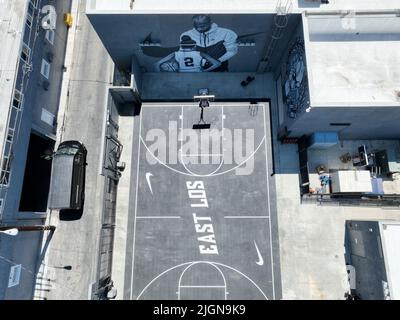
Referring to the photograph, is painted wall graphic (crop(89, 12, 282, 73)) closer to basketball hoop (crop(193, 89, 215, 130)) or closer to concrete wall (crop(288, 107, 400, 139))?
basketball hoop (crop(193, 89, 215, 130))

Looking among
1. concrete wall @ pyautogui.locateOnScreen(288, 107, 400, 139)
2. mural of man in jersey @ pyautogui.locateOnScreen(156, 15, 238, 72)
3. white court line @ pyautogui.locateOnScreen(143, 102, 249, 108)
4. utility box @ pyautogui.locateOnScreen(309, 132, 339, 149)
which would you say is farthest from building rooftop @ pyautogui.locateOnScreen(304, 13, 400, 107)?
white court line @ pyautogui.locateOnScreen(143, 102, 249, 108)

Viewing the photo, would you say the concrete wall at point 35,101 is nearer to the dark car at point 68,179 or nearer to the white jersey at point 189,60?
the dark car at point 68,179

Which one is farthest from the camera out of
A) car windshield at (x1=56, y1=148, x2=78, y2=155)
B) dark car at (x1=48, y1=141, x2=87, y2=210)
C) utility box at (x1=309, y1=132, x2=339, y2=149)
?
utility box at (x1=309, y1=132, x2=339, y2=149)

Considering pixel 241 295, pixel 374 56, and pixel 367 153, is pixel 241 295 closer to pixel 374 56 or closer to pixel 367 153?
pixel 367 153

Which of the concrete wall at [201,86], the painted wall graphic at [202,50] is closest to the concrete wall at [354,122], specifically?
the concrete wall at [201,86]

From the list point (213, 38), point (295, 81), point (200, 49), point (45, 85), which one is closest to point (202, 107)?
point (200, 49)
